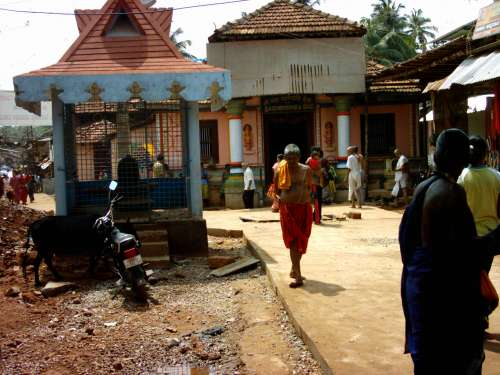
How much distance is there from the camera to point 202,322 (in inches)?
252

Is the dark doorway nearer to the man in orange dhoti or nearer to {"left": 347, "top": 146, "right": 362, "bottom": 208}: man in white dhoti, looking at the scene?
{"left": 347, "top": 146, "right": 362, "bottom": 208}: man in white dhoti

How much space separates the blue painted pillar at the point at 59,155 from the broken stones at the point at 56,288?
6.92 feet

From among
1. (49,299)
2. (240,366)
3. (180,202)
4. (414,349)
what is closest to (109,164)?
(180,202)

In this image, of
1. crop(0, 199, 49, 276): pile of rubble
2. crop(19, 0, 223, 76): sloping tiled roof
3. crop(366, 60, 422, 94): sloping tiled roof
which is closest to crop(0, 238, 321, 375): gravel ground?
crop(0, 199, 49, 276): pile of rubble

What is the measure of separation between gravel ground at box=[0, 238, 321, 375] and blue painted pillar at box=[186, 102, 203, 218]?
1.76 m

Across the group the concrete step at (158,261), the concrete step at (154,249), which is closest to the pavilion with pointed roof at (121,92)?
the concrete step at (154,249)

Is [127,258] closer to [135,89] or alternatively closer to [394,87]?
[135,89]

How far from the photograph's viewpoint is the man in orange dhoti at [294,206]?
6.84 m

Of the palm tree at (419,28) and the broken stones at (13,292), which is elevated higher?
the palm tree at (419,28)

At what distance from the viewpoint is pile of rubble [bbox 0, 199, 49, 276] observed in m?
9.96

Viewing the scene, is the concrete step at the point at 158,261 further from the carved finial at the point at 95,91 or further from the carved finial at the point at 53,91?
the carved finial at the point at 53,91

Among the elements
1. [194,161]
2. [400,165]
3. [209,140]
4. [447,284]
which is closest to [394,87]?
[400,165]

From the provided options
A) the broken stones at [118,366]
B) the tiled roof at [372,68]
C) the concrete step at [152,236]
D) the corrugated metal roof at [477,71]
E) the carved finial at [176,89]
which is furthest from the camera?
the tiled roof at [372,68]

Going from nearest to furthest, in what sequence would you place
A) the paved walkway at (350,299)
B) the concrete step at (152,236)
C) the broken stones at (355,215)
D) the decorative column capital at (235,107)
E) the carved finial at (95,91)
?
the paved walkway at (350,299), the carved finial at (95,91), the concrete step at (152,236), the broken stones at (355,215), the decorative column capital at (235,107)
